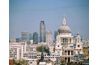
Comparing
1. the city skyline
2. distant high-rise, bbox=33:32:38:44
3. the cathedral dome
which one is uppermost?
the city skyline

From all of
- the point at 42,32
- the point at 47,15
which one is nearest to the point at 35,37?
the point at 42,32

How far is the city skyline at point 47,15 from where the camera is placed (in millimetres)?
1853

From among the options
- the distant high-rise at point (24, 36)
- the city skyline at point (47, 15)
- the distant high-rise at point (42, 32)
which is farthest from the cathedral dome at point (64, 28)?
the distant high-rise at point (24, 36)

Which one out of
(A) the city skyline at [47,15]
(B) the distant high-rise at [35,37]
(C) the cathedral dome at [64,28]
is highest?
(A) the city skyline at [47,15]

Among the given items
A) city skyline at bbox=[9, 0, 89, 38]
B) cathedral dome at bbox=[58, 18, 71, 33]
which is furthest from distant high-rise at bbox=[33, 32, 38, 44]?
cathedral dome at bbox=[58, 18, 71, 33]

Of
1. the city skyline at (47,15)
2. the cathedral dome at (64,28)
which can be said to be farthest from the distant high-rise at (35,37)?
the cathedral dome at (64,28)

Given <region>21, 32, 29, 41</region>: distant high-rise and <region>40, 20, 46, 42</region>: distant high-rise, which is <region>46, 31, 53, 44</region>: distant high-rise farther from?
<region>21, 32, 29, 41</region>: distant high-rise

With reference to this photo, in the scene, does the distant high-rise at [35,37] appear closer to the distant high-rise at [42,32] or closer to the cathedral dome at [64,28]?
the distant high-rise at [42,32]

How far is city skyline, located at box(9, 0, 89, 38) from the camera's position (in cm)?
185

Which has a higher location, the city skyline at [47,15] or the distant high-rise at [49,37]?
the city skyline at [47,15]

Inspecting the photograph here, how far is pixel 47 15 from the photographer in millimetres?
1890
